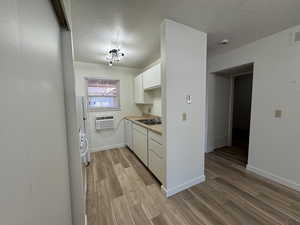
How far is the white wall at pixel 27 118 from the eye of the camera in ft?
1.11

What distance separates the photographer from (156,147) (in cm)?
198

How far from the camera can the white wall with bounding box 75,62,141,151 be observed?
3.15 metres

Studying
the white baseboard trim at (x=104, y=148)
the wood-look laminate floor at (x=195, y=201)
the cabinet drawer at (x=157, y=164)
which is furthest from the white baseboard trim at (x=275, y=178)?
the white baseboard trim at (x=104, y=148)

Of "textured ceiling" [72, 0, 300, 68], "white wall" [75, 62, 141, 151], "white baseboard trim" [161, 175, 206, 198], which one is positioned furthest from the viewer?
"white wall" [75, 62, 141, 151]

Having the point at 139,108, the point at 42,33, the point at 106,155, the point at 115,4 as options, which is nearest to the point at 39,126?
the point at 42,33

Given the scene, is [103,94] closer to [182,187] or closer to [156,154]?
[156,154]

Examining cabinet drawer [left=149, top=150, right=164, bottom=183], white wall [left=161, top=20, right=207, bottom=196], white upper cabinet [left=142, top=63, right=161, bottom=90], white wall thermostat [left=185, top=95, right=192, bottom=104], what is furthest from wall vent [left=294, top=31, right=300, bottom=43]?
cabinet drawer [left=149, top=150, right=164, bottom=183]

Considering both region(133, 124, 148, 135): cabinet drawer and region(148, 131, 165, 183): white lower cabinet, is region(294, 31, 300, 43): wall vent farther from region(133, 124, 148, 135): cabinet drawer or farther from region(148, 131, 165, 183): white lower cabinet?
region(133, 124, 148, 135): cabinet drawer

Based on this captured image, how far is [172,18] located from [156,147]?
1.83m

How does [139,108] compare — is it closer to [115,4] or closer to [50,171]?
[115,4]

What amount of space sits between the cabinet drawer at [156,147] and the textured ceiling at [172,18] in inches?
68.5

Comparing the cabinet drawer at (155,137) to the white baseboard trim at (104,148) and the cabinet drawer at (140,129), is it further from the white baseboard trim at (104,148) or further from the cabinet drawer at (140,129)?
the white baseboard trim at (104,148)

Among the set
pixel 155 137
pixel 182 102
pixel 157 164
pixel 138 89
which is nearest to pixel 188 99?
pixel 182 102

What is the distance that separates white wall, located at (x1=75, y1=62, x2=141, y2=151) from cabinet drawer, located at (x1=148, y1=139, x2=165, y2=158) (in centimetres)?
174
